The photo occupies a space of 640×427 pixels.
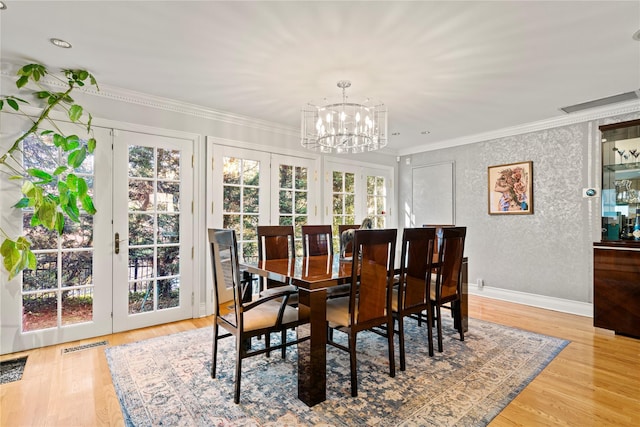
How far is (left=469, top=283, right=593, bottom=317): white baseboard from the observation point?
3.88 metres

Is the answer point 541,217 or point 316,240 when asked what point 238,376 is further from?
point 541,217

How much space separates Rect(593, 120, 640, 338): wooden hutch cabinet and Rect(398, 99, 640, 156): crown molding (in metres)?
0.39

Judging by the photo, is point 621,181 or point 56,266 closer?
point 56,266

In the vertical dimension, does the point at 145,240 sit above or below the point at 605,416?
above

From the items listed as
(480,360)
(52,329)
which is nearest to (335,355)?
(480,360)

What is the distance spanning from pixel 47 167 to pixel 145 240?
1.09 metres

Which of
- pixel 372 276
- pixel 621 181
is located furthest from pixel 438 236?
pixel 621 181

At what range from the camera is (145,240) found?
3436 millimetres

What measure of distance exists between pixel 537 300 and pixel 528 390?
8.50ft

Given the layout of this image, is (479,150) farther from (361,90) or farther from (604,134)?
(361,90)

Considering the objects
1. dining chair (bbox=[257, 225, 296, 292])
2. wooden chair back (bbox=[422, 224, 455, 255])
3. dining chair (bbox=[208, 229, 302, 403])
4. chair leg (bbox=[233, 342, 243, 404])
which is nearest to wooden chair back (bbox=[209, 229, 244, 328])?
dining chair (bbox=[208, 229, 302, 403])

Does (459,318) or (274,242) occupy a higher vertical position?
(274,242)

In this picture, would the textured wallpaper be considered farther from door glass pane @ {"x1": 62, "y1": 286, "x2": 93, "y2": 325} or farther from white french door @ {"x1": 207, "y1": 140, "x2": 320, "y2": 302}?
door glass pane @ {"x1": 62, "y1": 286, "x2": 93, "y2": 325}

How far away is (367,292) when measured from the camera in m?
2.20
